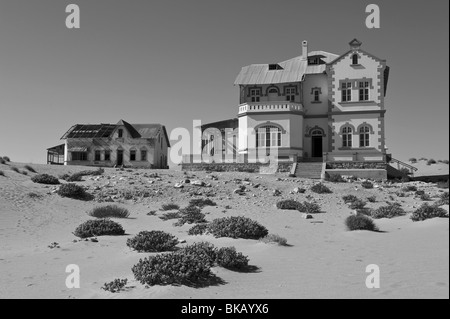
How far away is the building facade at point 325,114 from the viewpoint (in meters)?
40.3

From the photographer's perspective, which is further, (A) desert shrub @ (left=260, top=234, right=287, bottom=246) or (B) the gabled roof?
(B) the gabled roof

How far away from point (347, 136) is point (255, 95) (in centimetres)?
A: 1052

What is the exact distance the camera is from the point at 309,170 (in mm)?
37719

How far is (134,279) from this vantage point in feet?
31.4

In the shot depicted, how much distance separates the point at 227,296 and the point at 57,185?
23.2 meters

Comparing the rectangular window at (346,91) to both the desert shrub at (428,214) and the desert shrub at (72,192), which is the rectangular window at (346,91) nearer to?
the desert shrub at (428,214)

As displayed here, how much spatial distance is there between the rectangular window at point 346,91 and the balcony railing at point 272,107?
4275 mm

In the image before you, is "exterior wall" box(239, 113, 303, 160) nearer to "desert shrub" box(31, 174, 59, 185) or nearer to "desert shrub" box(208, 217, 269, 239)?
"desert shrub" box(31, 174, 59, 185)

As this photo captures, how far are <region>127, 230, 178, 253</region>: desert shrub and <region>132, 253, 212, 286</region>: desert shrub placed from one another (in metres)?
2.91

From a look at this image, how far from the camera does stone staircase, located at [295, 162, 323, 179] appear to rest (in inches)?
1436

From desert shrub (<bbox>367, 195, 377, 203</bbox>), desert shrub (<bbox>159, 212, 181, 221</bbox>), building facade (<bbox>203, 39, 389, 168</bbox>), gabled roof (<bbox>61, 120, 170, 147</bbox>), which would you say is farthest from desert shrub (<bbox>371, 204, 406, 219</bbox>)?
gabled roof (<bbox>61, 120, 170, 147</bbox>)

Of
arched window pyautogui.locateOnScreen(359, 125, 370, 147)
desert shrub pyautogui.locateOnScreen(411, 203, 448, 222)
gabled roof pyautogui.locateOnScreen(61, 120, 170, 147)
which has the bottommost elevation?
desert shrub pyautogui.locateOnScreen(411, 203, 448, 222)

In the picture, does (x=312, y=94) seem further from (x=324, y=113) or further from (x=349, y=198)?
(x=349, y=198)
